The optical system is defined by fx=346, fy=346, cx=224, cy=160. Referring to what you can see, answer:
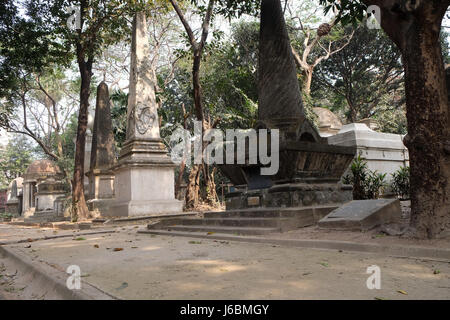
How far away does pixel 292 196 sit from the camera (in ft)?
21.2

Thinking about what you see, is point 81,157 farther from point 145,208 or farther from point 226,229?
point 226,229

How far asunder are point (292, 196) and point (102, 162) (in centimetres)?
1088

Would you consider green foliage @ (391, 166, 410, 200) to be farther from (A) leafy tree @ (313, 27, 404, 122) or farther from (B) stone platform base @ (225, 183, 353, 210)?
(A) leafy tree @ (313, 27, 404, 122)

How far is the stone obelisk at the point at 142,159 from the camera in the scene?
428 inches

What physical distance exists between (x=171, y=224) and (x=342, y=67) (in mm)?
24312

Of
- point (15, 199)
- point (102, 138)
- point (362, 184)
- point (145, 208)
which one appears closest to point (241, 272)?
point (362, 184)

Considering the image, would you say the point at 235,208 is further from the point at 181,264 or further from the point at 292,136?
the point at 181,264

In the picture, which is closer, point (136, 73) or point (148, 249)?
point (148, 249)

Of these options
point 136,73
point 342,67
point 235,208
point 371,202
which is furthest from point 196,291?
point 342,67

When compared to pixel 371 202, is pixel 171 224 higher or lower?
lower

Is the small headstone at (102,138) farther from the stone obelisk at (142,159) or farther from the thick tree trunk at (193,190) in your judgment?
the thick tree trunk at (193,190)

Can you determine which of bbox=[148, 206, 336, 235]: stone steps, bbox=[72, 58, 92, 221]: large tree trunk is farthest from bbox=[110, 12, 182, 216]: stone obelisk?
bbox=[148, 206, 336, 235]: stone steps

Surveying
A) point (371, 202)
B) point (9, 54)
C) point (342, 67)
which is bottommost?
point (371, 202)

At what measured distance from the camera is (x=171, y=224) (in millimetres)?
8094
